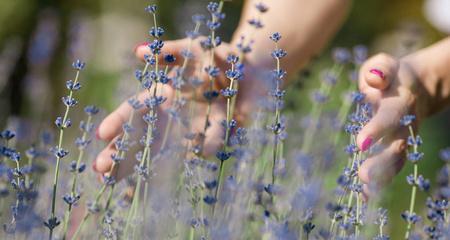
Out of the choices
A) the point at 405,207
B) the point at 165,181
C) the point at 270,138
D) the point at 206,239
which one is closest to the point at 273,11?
the point at 270,138

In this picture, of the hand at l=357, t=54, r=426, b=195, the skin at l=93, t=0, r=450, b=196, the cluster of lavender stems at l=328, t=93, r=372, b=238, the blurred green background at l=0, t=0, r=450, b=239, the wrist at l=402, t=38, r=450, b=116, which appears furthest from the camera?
the blurred green background at l=0, t=0, r=450, b=239

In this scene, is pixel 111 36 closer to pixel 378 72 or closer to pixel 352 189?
pixel 378 72

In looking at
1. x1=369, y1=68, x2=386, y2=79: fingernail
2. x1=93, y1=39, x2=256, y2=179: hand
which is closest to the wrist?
x1=369, y1=68, x2=386, y2=79: fingernail

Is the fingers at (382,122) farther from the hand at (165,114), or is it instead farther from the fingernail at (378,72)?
the hand at (165,114)

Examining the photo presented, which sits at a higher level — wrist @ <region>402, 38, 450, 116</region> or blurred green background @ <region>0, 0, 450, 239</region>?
blurred green background @ <region>0, 0, 450, 239</region>

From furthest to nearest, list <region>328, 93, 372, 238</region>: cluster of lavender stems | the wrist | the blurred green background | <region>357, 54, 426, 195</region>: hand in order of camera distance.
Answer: the blurred green background, the wrist, <region>357, 54, 426, 195</region>: hand, <region>328, 93, 372, 238</region>: cluster of lavender stems

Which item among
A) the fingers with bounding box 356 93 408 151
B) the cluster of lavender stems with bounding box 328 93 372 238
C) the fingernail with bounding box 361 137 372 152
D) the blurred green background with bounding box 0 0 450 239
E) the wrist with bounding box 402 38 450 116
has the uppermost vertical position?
the blurred green background with bounding box 0 0 450 239

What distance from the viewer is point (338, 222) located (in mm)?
1481

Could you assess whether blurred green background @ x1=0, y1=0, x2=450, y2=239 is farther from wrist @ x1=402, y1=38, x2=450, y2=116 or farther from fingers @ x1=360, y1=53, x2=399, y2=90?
fingers @ x1=360, y1=53, x2=399, y2=90

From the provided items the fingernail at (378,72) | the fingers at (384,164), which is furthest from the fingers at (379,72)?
the fingers at (384,164)

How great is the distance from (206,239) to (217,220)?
0.40ft

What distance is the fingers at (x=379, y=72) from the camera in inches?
66.1

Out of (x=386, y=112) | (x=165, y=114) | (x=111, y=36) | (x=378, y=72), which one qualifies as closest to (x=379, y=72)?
(x=378, y=72)

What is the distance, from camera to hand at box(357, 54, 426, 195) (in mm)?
1495
